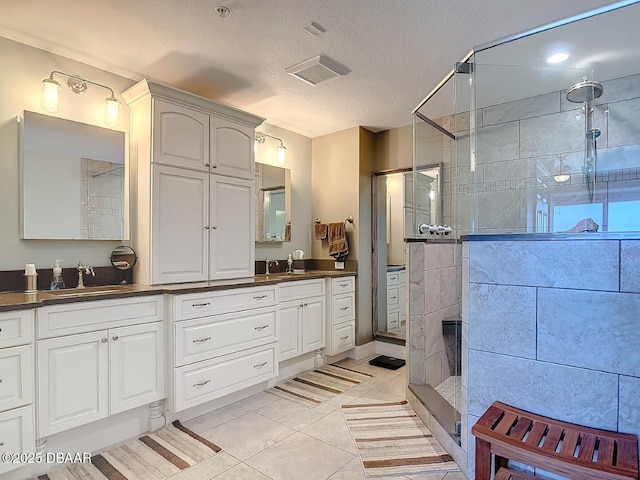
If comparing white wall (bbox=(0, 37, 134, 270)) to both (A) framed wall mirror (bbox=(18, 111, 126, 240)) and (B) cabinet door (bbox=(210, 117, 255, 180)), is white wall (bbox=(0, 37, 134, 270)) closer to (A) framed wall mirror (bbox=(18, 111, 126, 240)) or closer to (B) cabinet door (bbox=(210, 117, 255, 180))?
(A) framed wall mirror (bbox=(18, 111, 126, 240))

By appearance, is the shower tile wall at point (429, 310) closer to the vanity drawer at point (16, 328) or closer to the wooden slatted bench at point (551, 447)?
the wooden slatted bench at point (551, 447)

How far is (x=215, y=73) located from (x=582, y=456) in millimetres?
2946

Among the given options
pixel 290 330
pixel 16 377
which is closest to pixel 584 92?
pixel 290 330

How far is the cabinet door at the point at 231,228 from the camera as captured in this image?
282 centimetres

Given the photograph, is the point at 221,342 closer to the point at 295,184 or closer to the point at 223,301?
the point at 223,301

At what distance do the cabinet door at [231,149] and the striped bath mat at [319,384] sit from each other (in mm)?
1816

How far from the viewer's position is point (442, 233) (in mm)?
3184

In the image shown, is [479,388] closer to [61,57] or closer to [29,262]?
[29,262]

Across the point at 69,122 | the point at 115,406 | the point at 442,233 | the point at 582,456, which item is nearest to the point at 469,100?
the point at 442,233

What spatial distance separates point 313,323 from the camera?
3.42 metres

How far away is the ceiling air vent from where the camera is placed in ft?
8.11

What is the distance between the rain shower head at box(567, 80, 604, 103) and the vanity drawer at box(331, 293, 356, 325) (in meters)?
Result: 2.57

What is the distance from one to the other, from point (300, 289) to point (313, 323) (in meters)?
0.39

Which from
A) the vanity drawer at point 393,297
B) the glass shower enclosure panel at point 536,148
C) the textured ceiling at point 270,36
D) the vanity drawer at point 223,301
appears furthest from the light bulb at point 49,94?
the vanity drawer at point 393,297
